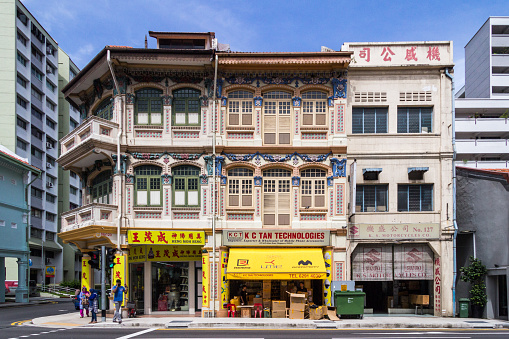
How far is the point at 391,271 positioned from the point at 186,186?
1088 centimetres

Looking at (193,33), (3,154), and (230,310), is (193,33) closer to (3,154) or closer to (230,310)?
(230,310)

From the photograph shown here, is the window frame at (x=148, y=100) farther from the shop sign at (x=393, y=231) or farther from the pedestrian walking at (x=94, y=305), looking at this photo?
the shop sign at (x=393, y=231)

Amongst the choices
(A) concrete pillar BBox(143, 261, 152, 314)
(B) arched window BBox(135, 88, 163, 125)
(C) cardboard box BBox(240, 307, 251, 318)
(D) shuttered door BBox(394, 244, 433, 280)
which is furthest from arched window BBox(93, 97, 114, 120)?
(D) shuttered door BBox(394, 244, 433, 280)

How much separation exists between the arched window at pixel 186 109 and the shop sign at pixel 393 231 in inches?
372

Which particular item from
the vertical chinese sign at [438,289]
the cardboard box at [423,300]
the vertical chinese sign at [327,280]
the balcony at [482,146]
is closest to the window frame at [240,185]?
the vertical chinese sign at [327,280]

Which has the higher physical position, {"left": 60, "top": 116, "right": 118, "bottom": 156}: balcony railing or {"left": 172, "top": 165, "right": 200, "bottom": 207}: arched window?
{"left": 60, "top": 116, "right": 118, "bottom": 156}: balcony railing

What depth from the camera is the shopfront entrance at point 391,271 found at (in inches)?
947

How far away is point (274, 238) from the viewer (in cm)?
2377

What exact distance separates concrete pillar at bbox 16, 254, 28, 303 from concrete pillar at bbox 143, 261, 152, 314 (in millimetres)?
19387

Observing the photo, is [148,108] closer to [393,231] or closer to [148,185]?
[148,185]

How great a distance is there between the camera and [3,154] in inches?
1385

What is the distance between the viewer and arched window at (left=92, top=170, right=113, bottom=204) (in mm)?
24797

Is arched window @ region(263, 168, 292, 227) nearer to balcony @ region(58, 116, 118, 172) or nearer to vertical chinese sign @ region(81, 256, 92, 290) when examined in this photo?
balcony @ region(58, 116, 118, 172)

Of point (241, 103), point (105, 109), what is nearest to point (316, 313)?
point (241, 103)
